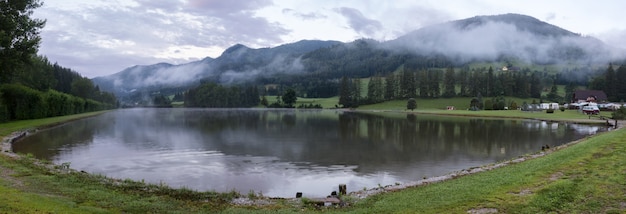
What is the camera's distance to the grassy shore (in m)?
13.0

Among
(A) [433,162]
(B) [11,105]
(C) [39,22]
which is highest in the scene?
(C) [39,22]

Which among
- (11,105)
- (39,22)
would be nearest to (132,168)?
(39,22)

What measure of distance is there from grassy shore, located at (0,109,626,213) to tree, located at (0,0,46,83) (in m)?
30.5

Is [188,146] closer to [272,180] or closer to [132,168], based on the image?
[132,168]

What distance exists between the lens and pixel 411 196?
16.3 m

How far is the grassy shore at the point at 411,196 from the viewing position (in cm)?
1299

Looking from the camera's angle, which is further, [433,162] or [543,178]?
[433,162]

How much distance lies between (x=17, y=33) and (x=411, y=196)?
48816 millimetres

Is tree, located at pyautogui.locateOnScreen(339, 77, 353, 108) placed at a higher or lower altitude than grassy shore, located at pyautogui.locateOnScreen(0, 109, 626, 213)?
higher

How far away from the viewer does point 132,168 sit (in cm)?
2717

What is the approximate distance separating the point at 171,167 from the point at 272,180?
8503 mm

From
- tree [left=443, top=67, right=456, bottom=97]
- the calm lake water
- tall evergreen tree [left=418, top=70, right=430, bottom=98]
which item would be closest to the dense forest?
the calm lake water

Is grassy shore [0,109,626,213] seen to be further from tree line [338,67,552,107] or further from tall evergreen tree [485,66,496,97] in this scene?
tall evergreen tree [485,66,496,97]

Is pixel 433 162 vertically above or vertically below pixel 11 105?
below
